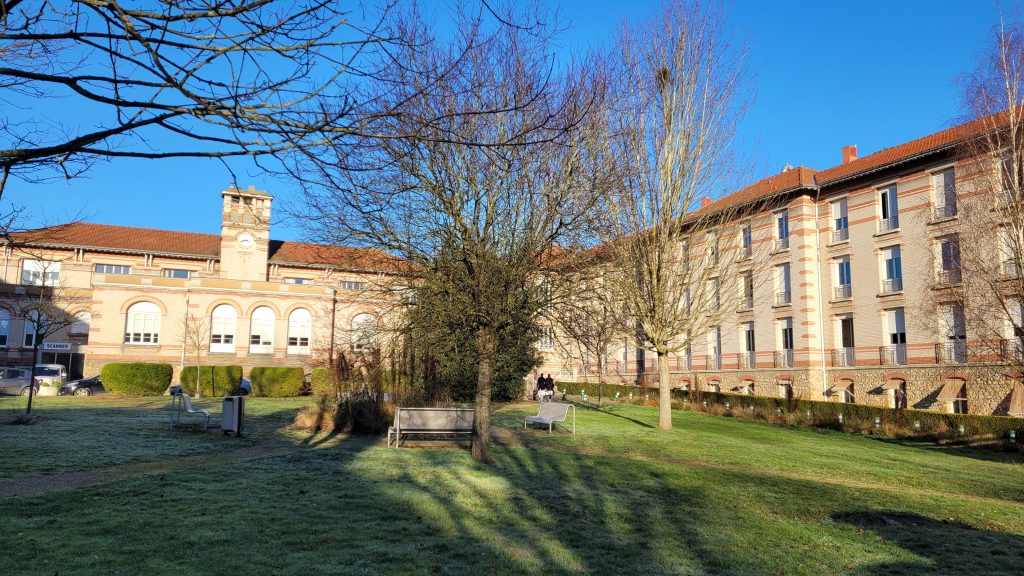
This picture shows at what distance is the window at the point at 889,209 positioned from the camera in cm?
2794

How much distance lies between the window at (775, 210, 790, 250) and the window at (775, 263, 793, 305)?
3.25 feet

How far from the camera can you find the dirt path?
297 inches

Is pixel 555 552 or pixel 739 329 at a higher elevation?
pixel 739 329

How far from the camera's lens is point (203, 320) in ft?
137

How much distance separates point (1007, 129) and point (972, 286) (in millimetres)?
5657

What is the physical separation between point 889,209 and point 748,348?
31.0ft

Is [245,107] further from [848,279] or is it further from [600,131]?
[848,279]

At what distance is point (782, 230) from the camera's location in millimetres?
32406

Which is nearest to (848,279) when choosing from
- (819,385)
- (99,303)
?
(819,385)

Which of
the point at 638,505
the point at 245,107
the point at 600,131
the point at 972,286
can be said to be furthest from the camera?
the point at 972,286

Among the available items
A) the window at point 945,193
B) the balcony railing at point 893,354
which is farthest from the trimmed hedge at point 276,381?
the window at point 945,193

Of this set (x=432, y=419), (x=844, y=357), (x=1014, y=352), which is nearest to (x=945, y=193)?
(x=844, y=357)

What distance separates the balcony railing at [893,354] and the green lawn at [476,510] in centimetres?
1528

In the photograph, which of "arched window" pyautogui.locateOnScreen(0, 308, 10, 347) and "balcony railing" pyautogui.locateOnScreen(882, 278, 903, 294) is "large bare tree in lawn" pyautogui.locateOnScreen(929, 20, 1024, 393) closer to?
"balcony railing" pyautogui.locateOnScreen(882, 278, 903, 294)
